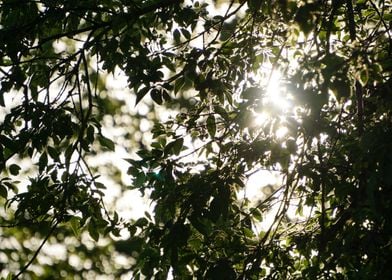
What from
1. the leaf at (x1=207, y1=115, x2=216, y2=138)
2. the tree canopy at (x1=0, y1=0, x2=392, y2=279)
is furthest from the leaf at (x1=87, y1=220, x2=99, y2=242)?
the leaf at (x1=207, y1=115, x2=216, y2=138)

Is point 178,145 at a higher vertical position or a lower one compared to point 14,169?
lower

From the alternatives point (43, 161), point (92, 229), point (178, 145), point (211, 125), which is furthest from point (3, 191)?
point (211, 125)

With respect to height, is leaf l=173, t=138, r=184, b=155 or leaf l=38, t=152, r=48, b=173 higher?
leaf l=38, t=152, r=48, b=173

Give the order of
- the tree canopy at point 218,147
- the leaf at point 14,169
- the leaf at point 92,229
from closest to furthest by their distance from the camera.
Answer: the tree canopy at point 218,147 < the leaf at point 92,229 < the leaf at point 14,169

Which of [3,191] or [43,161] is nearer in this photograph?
[43,161]

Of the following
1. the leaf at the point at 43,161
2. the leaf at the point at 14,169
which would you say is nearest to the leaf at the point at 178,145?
the leaf at the point at 43,161

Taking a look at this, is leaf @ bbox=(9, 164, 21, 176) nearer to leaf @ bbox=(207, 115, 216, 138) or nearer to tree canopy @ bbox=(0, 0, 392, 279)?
tree canopy @ bbox=(0, 0, 392, 279)

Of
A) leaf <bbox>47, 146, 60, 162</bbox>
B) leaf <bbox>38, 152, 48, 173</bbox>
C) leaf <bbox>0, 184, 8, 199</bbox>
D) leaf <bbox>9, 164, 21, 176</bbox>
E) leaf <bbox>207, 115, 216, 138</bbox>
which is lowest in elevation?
leaf <bbox>207, 115, 216, 138</bbox>

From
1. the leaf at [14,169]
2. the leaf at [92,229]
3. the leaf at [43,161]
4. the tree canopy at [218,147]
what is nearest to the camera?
the tree canopy at [218,147]

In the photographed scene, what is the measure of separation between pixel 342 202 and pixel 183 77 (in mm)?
1115

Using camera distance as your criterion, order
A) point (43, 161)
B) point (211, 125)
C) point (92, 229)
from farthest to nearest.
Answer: point (92, 229)
point (43, 161)
point (211, 125)

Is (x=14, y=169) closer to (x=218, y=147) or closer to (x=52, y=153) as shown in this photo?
(x=52, y=153)

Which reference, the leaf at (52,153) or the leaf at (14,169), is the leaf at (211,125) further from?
the leaf at (14,169)

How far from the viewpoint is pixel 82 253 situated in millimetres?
19875
